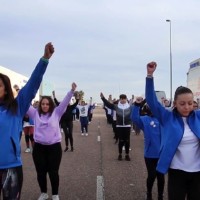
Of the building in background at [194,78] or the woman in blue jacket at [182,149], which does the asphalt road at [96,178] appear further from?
the building in background at [194,78]

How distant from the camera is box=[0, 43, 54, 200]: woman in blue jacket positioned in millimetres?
3658

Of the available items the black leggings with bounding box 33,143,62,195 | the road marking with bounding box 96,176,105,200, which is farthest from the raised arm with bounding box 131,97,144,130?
the road marking with bounding box 96,176,105,200

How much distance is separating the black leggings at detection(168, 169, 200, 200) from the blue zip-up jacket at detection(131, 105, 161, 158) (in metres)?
2.48

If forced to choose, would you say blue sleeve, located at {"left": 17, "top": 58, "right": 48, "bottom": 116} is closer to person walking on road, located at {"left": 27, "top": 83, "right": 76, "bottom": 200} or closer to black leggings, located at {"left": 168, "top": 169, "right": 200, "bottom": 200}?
black leggings, located at {"left": 168, "top": 169, "right": 200, "bottom": 200}

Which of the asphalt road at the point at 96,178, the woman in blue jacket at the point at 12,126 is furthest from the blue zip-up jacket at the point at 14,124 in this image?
the asphalt road at the point at 96,178

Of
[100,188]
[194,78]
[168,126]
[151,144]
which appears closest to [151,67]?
[168,126]

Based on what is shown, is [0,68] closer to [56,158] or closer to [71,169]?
[71,169]

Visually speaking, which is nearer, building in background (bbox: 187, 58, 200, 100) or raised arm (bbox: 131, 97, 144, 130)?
raised arm (bbox: 131, 97, 144, 130)

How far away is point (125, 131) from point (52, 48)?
835cm

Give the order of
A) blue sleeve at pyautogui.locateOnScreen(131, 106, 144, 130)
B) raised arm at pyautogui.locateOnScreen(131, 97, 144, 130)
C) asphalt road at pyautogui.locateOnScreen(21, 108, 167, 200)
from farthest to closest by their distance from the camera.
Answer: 1. asphalt road at pyautogui.locateOnScreen(21, 108, 167, 200)
2. blue sleeve at pyautogui.locateOnScreen(131, 106, 144, 130)
3. raised arm at pyautogui.locateOnScreen(131, 97, 144, 130)

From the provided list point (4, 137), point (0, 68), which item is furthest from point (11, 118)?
point (0, 68)

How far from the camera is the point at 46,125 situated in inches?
265

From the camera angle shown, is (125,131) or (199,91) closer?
(125,131)

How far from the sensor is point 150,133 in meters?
6.74
